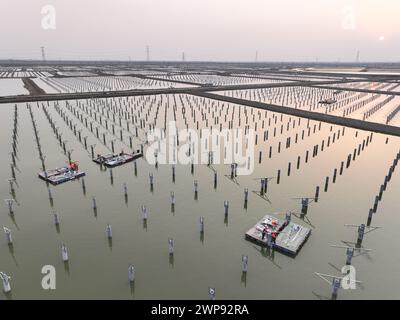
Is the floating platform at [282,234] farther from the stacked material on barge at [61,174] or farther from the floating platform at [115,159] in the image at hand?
the stacked material on barge at [61,174]

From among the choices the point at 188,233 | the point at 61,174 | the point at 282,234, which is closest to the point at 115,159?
the point at 61,174

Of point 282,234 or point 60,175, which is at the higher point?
point 60,175

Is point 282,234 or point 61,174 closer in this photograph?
point 282,234

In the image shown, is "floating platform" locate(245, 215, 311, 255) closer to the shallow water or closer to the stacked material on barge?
the shallow water

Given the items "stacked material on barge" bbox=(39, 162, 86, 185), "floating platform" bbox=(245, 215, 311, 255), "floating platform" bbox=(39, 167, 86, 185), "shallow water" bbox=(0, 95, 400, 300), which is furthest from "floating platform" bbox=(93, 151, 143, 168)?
"floating platform" bbox=(245, 215, 311, 255)

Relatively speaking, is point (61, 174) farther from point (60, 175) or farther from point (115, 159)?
point (115, 159)
